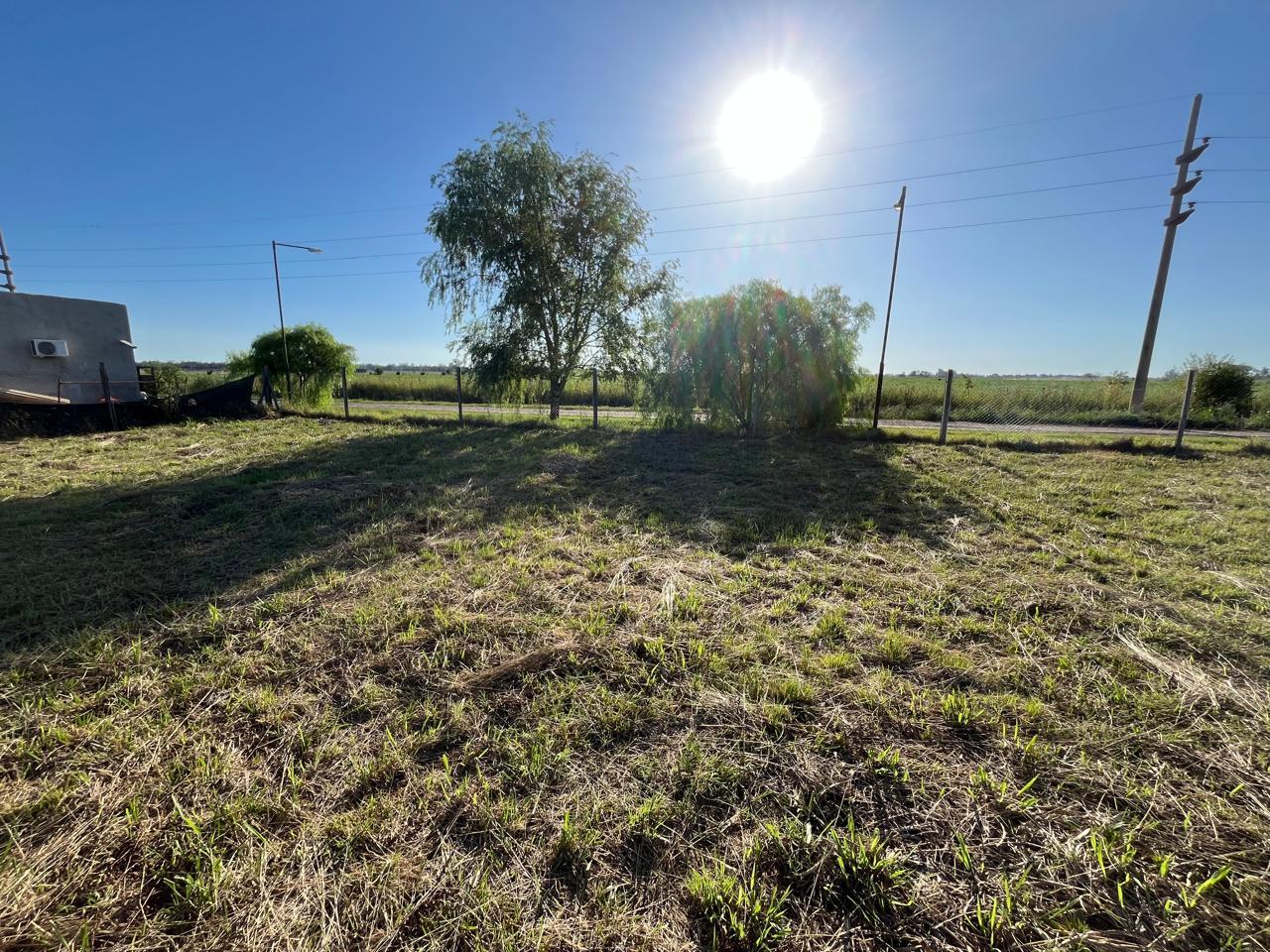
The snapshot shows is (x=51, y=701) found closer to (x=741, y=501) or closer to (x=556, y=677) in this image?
(x=556, y=677)

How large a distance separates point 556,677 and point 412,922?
1002 millimetres

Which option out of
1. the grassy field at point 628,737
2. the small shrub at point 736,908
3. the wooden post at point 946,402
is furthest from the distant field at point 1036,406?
the small shrub at point 736,908

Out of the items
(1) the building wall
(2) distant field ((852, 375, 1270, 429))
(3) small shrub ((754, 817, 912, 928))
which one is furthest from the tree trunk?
(3) small shrub ((754, 817, 912, 928))

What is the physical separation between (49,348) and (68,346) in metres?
0.49

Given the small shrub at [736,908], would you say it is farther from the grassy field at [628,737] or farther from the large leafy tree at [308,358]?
the large leafy tree at [308,358]

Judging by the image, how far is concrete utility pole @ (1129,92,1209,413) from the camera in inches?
548

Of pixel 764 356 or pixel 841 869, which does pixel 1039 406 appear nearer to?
pixel 764 356

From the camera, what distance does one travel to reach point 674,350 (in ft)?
30.0

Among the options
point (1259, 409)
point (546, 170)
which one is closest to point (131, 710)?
point (546, 170)

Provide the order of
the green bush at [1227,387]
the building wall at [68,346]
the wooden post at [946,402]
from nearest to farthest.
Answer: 1. the wooden post at [946,402]
2. the building wall at [68,346]
3. the green bush at [1227,387]

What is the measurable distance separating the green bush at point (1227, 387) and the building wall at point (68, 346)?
1047 inches

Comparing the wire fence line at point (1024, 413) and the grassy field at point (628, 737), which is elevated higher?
the wire fence line at point (1024, 413)

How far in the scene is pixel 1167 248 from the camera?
46.1 ft

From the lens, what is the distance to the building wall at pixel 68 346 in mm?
9539
